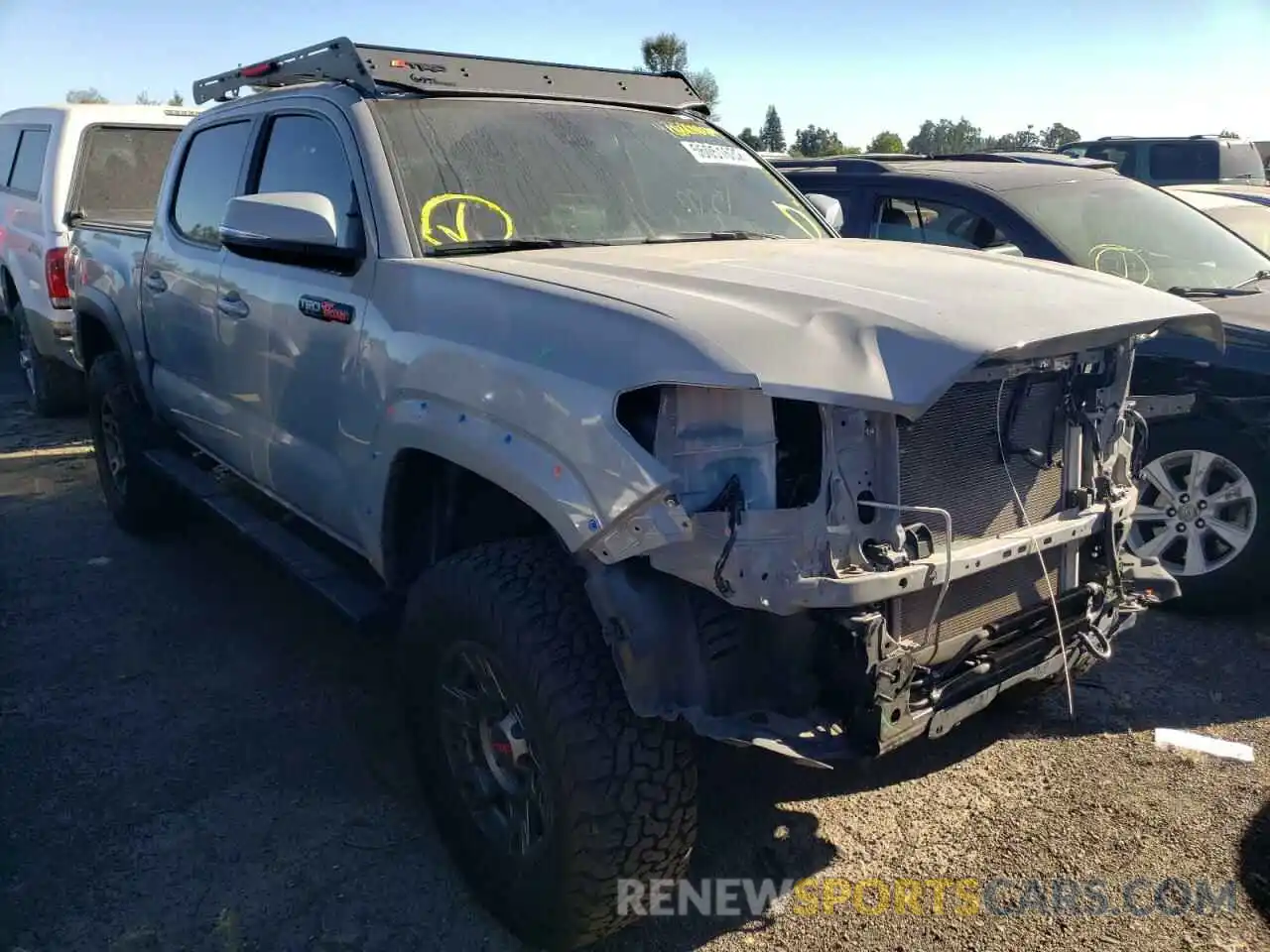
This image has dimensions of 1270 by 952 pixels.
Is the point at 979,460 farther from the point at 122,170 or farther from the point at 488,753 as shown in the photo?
the point at 122,170

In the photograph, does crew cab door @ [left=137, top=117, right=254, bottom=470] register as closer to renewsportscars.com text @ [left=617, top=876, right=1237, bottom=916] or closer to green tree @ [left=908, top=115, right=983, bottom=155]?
renewsportscars.com text @ [left=617, top=876, right=1237, bottom=916]

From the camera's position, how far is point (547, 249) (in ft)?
10.7

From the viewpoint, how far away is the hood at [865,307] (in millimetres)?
2119

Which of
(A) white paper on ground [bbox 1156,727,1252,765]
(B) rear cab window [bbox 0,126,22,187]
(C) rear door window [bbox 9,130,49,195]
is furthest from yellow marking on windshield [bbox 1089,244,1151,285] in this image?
(B) rear cab window [bbox 0,126,22,187]

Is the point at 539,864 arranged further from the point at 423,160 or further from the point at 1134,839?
the point at 423,160

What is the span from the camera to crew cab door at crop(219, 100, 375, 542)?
3275 millimetres

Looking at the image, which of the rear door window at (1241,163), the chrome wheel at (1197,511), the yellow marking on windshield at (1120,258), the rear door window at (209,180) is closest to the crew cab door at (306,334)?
the rear door window at (209,180)

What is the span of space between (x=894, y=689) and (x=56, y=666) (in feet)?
11.5

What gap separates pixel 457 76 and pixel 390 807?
2.43 m

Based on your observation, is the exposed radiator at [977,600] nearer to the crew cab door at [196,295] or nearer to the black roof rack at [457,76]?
the black roof rack at [457,76]

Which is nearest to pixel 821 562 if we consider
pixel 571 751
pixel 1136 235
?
pixel 571 751

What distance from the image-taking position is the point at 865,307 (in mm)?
2326

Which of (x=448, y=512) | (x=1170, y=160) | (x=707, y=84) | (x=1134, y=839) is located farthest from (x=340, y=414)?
(x=707, y=84)

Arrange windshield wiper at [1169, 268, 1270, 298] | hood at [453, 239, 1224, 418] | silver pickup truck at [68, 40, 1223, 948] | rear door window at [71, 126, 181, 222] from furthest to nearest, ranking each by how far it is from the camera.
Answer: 1. rear door window at [71, 126, 181, 222]
2. windshield wiper at [1169, 268, 1270, 298]
3. silver pickup truck at [68, 40, 1223, 948]
4. hood at [453, 239, 1224, 418]
